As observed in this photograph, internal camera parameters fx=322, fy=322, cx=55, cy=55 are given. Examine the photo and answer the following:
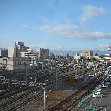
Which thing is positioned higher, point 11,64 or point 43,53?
point 43,53

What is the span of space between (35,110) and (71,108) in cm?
249

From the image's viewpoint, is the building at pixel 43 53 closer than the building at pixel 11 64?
No

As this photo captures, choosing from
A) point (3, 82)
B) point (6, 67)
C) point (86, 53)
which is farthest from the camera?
point (86, 53)

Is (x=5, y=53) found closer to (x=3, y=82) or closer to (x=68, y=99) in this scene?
(x=3, y=82)

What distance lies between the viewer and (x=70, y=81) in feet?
132

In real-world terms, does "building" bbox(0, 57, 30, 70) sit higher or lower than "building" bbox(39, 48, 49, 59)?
lower

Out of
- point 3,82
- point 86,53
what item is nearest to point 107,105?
point 3,82

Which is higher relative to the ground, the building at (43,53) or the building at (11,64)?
the building at (43,53)

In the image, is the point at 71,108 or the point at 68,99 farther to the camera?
the point at 68,99

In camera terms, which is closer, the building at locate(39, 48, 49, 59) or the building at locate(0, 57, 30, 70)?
the building at locate(0, 57, 30, 70)

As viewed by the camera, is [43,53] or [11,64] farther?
[43,53]

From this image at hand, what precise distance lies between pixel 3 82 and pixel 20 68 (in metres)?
30.3

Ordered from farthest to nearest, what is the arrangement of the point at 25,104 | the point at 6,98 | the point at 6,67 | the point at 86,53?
the point at 86,53 → the point at 6,67 → the point at 6,98 → the point at 25,104

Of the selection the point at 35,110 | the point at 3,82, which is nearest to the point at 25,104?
the point at 35,110
